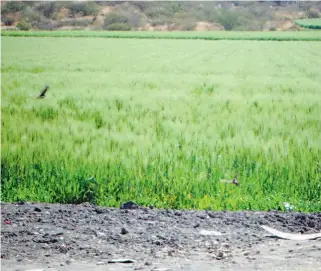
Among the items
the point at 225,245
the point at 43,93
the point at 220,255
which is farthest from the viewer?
the point at 43,93

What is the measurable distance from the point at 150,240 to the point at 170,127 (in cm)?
160

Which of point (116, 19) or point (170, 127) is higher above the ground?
point (116, 19)

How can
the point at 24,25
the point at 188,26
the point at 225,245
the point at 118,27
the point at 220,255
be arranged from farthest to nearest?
the point at 24,25 < the point at 118,27 < the point at 188,26 < the point at 225,245 < the point at 220,255

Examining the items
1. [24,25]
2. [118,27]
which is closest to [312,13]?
[118,27]

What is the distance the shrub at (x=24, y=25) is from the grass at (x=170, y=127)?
57 cm

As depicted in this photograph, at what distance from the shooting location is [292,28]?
4.20 metres

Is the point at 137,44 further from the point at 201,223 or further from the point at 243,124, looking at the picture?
the point at 201,223

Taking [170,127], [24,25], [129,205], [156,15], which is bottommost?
[129,205]

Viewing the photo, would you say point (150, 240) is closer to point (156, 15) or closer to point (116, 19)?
point (156, 15)

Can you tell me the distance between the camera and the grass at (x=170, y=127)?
3473mm

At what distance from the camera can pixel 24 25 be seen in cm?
521

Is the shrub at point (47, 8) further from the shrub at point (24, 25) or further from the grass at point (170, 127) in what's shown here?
the grass at point (170, 127)

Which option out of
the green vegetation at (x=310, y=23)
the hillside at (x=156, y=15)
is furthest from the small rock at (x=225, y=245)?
the green vegetation at (x=310, y=23)

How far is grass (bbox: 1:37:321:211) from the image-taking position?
11.4ft
